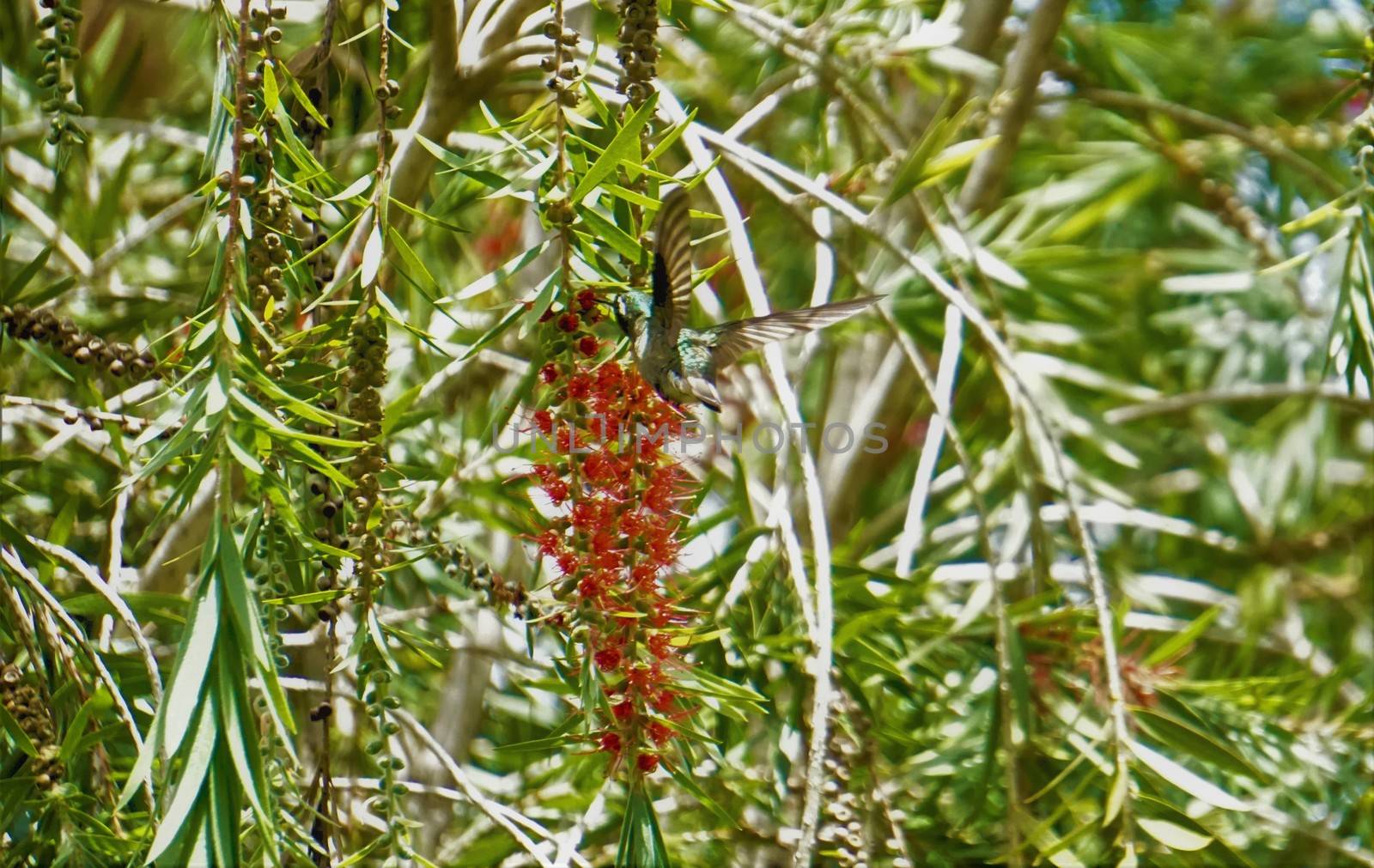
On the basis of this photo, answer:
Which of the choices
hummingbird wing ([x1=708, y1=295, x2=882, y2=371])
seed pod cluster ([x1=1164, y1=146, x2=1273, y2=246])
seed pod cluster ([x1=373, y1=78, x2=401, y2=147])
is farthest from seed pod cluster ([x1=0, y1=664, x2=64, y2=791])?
seed pod cluster ([x1=1164, y1=146, x2=1273, y2=246])

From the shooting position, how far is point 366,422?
0.65 m

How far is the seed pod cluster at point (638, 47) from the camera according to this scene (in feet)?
2.24

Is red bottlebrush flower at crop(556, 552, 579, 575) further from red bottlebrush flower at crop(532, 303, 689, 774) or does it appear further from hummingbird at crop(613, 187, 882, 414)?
hummingbird at crop(613, 187, 882, 414)

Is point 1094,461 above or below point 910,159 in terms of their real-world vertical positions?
below

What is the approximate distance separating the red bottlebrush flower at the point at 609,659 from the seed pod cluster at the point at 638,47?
279mm

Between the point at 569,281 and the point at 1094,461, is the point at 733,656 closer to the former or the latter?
the point at 569,281

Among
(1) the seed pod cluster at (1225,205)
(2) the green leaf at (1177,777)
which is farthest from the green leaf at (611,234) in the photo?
(1) the seed pod cluster at (1225,205)

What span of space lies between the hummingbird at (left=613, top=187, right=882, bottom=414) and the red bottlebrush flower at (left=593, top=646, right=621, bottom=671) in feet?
0.50

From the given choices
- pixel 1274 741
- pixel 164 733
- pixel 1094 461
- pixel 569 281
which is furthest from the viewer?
pixel 1094 461

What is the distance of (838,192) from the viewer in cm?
120

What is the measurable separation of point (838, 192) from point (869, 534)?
0.68m

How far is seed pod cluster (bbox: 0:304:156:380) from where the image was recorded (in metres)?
0.83

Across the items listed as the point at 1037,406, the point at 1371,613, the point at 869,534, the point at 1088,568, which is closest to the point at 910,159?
the point at 1037,406

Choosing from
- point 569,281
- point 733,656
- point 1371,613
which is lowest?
point 1371,613
